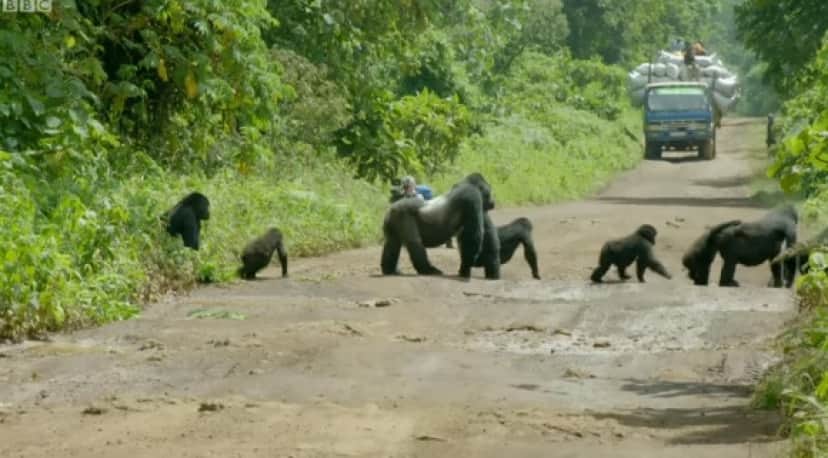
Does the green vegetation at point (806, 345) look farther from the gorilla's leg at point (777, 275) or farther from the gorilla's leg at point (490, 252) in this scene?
the gorilla's leg at point (490, 252)

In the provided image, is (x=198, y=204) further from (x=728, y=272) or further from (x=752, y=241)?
(x=752, y=241)

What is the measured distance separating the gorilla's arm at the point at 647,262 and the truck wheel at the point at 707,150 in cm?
3322

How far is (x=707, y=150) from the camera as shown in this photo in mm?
51781

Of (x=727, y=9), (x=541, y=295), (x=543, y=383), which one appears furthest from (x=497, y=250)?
(x=727, y=9)

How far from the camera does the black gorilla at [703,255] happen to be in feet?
60.1

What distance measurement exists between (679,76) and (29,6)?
47.6 metres

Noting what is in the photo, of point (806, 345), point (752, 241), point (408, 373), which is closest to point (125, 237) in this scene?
point (408, 373)

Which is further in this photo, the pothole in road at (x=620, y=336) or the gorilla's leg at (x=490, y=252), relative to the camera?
the gorilla's leg at (x=490, y=252)

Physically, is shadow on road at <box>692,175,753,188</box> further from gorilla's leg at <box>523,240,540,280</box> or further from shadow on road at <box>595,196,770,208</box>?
gorilla's leg at <box>523,240,540,280</box>

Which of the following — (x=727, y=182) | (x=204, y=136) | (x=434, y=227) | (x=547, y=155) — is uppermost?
(x=204, y=136)

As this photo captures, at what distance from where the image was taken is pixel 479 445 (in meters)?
8.05

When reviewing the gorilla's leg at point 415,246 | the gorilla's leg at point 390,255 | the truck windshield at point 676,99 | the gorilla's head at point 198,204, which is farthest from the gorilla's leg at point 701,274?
the truck windshield at point 676,99

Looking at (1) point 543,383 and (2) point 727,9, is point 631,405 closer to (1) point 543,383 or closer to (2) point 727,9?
(1) point 543,383

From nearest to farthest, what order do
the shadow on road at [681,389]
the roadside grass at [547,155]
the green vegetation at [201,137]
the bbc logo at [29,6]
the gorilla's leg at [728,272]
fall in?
1. the shadow on road at [681,389]
2. the green vegetation at [201,137]
3. the bbc logo at [29,6]
4. the gorilla's leg at [728,272]
5. the roadside grass at [547,155]
